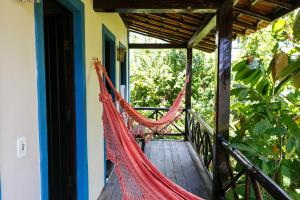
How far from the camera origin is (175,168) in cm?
394

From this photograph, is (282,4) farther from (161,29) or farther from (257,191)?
(161,29)

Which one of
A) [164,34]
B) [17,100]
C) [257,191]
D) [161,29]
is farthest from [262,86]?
[164,34]

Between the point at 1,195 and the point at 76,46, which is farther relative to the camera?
the point at 76,46

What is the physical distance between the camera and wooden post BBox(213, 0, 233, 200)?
2416mm

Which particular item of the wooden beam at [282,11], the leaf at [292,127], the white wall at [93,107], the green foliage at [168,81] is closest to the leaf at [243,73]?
the leaf at [292,127]

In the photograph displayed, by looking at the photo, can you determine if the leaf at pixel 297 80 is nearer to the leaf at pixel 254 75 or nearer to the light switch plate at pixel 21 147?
the leaf at pixel 254 75

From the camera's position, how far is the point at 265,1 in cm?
240

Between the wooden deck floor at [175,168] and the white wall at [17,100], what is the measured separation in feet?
5.63

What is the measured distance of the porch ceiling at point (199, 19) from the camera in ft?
8.19

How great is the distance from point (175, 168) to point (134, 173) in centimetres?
236

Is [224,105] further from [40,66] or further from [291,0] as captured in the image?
[40,66]

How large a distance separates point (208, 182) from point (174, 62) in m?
6.38

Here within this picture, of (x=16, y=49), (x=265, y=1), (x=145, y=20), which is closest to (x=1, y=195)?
(x=16, y=49)

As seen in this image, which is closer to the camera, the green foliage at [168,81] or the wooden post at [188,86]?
the wooden post at [188,86]
